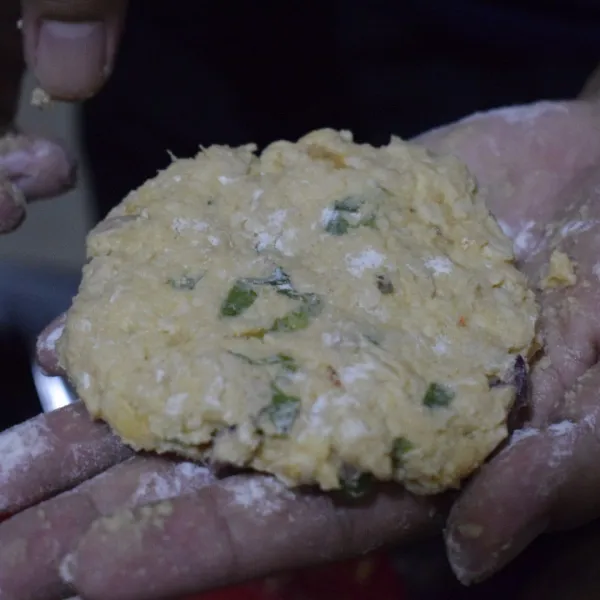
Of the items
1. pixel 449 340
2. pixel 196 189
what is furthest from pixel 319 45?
pixel 449 340

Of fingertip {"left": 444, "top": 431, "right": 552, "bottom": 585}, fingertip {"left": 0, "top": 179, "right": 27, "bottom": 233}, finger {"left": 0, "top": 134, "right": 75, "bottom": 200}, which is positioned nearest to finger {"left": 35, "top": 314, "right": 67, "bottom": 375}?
fingertip {"left": 0, "top": 179, "right": 27, "bottom": 233}

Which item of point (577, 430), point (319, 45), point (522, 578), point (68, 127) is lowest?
point (522, 578)

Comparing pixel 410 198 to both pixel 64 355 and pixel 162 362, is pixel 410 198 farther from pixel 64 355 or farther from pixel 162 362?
pixel 64 355

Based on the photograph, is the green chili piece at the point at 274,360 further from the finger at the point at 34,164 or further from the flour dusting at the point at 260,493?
the finger at the point at 34,164

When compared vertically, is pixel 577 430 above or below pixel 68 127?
above

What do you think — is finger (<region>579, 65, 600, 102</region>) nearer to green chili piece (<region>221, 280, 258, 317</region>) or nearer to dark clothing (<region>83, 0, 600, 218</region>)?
dark clothing (<region>83, 0, 600, 218</region>)

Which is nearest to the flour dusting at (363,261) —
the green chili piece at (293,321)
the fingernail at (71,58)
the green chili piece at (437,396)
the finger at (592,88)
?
the green chili piece at (293,321)

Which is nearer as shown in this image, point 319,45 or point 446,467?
point 446,467
